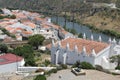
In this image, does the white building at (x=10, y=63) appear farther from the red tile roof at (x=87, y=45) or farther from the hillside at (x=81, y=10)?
the hillside at (x=81, y=10)

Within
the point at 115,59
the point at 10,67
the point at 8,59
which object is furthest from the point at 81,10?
the point at 10,67

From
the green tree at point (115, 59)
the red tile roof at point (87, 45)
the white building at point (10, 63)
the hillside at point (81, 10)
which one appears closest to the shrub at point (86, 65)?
the red tile roof at point (87, 45)

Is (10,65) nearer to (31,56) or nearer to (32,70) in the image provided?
(32,70)

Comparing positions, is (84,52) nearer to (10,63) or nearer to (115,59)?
(115,59)

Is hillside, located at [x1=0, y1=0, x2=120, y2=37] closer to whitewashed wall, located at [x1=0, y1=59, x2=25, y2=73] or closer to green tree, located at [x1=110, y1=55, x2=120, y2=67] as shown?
green tree, located at [x1=110, y1=55, x2=120, y2=67]

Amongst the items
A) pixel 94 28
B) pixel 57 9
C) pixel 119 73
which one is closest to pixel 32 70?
pixel 119 73

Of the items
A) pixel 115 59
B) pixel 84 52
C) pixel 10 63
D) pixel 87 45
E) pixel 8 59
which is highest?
pixel 87 45

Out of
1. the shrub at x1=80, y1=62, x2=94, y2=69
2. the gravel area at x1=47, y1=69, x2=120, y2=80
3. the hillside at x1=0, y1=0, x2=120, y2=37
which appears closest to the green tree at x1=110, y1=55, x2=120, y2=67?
the shrub at x1=80, y1=62, x2=94, y2=69
